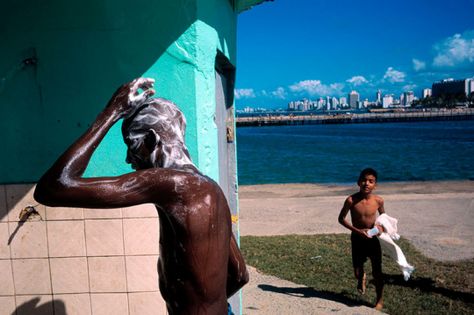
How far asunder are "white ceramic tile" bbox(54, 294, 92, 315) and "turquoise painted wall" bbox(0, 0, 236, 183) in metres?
0.94

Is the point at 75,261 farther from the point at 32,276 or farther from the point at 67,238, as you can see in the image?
the point at 32,276

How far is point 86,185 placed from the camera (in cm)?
139

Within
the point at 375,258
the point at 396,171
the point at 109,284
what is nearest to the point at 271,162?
the point at 396,171

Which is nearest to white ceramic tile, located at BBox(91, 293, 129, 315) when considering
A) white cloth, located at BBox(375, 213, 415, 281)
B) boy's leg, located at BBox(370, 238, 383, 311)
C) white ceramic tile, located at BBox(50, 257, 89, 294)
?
white ceramic tile, located at BBox(50, 257, 89, 294)

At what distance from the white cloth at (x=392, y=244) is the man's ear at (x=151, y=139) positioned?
4.28 metres

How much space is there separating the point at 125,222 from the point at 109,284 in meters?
0.50

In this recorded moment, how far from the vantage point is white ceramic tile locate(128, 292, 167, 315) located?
3.08 metres

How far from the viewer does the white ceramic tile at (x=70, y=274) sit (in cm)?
313

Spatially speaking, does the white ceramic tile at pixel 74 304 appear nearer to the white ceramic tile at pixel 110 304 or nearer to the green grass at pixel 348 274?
the white ceramic tile at pixel 110 304

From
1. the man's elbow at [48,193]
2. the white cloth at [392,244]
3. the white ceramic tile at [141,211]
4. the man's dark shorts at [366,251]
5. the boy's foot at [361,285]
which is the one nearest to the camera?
the man's elbow at [48,193]

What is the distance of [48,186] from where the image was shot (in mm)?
1388

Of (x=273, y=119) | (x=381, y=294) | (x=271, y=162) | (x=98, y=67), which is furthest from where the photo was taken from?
(x=273, y=119)

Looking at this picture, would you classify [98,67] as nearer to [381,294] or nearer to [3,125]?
[3,125]

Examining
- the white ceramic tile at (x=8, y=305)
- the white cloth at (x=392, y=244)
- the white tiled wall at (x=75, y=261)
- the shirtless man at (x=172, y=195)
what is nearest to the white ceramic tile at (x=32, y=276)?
the white tiled wall at (x=75, y=261)
